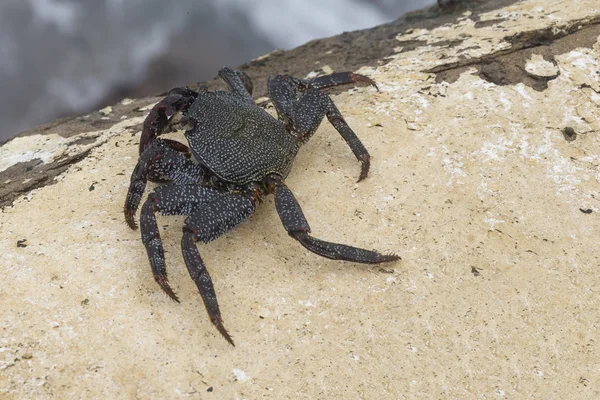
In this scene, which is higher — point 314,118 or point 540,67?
point 314,118

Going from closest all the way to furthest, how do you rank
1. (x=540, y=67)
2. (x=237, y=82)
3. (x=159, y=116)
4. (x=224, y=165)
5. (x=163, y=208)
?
(x=163, y=208) → (x=224, y=165) → (x=159, y=116) → (x=540, y=67) → (x=237, y=82)

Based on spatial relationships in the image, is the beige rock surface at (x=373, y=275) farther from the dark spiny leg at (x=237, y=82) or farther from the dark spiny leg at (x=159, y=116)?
the dark spiny leg at (x=237, y=82)

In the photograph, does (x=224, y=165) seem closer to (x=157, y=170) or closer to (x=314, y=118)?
(x=157, y=170)

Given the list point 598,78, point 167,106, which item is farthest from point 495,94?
point 167,106

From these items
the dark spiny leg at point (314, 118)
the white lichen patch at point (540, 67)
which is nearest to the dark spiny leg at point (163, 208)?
the dark spiny leg at point (314, 118)

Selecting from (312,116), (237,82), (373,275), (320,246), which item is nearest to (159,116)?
(237,82)

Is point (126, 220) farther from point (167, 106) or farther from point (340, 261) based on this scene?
point (340, 261)

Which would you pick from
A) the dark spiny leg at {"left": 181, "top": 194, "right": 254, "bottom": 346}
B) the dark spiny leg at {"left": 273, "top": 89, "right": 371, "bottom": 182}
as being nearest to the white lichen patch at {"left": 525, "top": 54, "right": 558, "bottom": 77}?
the dark spiny leg at {"left": 273, "top": 89, "right": 371, "bottom": 182}
